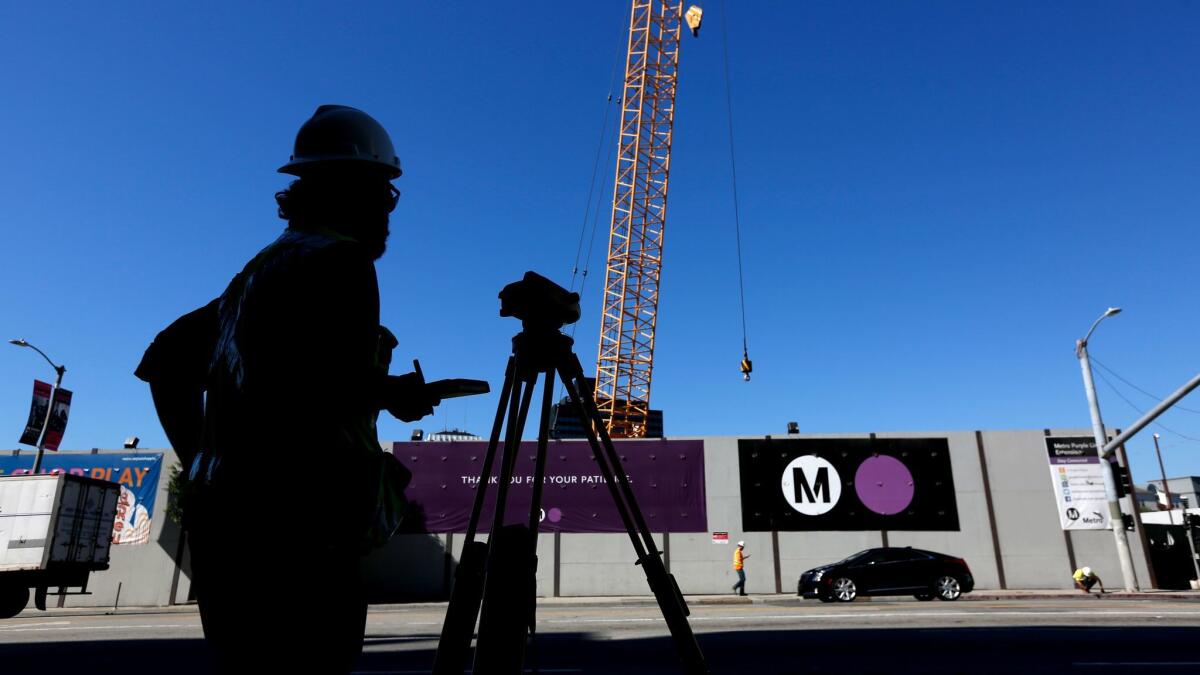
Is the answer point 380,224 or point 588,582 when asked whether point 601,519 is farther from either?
point 380,224

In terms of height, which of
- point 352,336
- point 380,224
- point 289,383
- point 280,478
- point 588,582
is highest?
point 380,224

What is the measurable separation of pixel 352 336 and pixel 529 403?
1.23 m

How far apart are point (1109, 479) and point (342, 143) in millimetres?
27547

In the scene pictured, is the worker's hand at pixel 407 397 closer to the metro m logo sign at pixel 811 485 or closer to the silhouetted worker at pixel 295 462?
the silhouetted worker at pixel 295 462

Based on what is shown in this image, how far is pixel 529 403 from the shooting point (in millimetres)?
2758

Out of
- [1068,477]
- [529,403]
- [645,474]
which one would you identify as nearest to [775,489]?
[645,474]

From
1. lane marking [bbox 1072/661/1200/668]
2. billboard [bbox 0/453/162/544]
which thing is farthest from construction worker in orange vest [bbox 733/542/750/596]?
billboard [bbox 0/453/162/544]

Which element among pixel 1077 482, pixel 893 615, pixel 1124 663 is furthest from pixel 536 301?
pixel 1077 482

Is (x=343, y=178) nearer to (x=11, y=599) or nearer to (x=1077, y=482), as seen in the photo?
(x=11, y=599)

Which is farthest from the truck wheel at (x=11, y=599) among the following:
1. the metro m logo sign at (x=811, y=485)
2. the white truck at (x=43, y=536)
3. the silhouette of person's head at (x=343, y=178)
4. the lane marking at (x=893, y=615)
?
the metro m logo sign at (x=811, y=485)

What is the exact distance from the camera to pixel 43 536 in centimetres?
1525

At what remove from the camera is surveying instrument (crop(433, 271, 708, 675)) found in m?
2.18

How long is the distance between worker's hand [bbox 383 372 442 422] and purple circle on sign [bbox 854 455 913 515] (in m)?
27.3

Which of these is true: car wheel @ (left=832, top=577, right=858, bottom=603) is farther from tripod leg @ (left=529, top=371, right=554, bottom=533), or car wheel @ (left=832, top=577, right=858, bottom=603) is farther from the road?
tripod leg @ (left=529, top=371, right=554, bottom=533)
